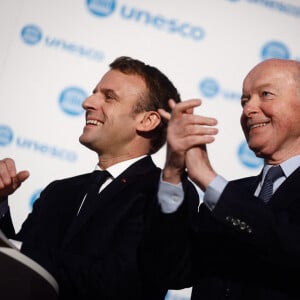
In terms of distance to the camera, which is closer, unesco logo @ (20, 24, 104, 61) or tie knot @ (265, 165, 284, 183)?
tie knot @ (265, 165, 284, 183)

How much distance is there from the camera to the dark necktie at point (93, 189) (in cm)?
166

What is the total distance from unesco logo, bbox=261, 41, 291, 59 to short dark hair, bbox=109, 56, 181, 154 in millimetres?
918

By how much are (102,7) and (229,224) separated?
208 cm

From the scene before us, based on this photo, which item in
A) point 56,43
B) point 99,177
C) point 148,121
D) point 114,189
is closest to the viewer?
point 114,189

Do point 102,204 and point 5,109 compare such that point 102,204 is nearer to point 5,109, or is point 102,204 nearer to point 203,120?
point 203,120

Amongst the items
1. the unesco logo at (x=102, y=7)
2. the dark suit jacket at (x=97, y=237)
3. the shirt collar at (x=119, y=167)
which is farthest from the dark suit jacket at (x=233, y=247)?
the unesco logo at (x=102, y=7)

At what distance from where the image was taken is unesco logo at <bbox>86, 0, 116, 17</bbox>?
9.78 feet

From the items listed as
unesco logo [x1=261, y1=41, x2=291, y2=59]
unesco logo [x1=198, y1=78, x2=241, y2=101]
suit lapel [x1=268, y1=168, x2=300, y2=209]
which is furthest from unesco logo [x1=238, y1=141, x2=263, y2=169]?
suit lapel [x1=268, y1=168, x2=300, y2=209]

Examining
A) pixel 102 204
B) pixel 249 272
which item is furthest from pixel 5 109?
pixel 249 272

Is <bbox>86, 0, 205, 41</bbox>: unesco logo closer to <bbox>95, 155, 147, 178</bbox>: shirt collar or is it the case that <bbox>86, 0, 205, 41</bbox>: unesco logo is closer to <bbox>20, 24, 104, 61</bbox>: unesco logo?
<bbox>20, 24, 104, 61</bbox>: unesco logo

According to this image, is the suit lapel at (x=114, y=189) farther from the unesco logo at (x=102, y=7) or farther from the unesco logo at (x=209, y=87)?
the unesco logo at (x=102, y=7)

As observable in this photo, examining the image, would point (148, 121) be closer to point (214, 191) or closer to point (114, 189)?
point (114, 189)

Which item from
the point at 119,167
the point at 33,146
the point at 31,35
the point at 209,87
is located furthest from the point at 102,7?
the point at 119,167

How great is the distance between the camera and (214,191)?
127 centimetres
